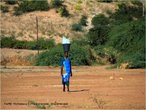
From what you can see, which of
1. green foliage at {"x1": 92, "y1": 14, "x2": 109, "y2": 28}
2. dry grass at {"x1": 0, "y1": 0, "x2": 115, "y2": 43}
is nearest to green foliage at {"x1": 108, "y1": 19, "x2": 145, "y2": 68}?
dry grass at {"x1": 0, "y1": 0, "x2": 115, "y2": 43}

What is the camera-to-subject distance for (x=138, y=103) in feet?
58.1

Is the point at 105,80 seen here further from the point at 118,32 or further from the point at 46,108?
the point at 118,32

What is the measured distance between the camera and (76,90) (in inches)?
861

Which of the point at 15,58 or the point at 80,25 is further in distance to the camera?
the point at 80,25

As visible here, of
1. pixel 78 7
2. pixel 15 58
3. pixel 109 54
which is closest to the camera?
pixel 15 58

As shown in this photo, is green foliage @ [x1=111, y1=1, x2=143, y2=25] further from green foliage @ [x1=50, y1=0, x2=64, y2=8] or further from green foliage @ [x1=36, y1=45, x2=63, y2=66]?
green foliage @ [x1=36, y1=45, x2=63, y2=66]

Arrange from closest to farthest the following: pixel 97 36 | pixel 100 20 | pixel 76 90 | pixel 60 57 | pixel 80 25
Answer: pixel 76 90 < pixel 60 57 < pixel 97 36 < pixel 80 25 < pixel 100 20

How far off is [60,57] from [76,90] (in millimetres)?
15840

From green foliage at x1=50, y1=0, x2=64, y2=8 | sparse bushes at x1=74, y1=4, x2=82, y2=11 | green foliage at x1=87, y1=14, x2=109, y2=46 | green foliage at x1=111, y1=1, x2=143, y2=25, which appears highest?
green foliage at x1=87, y1=14, x2=109, y2=46

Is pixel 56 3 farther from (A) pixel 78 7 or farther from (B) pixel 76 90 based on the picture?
(B) pixel 76 90

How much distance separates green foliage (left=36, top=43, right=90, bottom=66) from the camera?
3753 centimetres

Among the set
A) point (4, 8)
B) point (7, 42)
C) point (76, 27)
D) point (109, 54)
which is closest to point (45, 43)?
point (7, 42)

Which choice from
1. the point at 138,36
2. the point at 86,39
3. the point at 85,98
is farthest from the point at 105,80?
the point at 86,39

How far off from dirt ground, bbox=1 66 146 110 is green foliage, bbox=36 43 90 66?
3.48 meters
